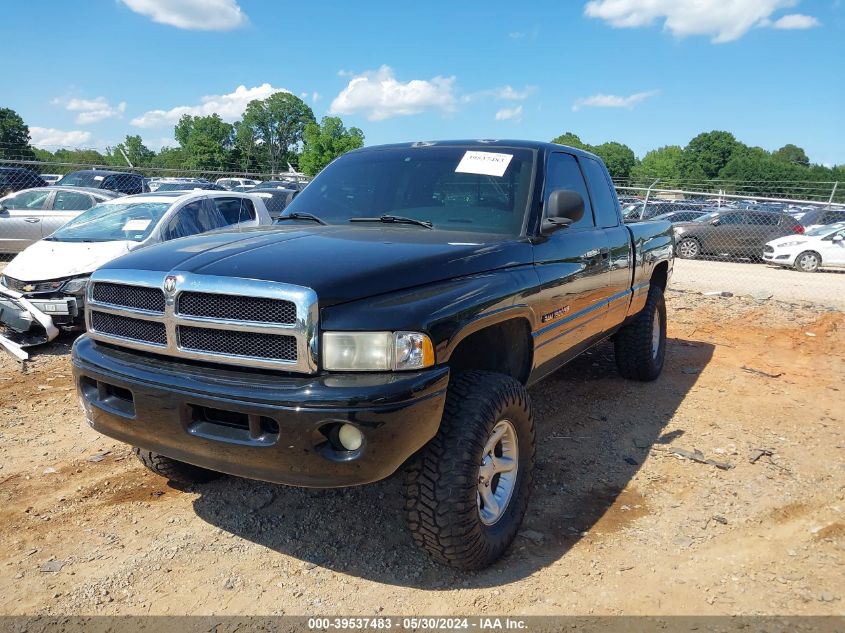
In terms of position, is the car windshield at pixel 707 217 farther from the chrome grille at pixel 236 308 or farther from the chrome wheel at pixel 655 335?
the chrome grille at pixel 236 308

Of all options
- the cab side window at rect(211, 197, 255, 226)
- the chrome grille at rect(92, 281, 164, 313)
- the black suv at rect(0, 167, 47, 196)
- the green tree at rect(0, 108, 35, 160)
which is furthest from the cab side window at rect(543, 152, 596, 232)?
the green tree at rect(0, 108, 35, 160)

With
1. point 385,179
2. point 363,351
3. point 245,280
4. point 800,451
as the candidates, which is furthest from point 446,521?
point 800,451

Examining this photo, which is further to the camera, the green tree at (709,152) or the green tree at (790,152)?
the green tree at (790,152)

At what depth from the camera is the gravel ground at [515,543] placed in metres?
2.65

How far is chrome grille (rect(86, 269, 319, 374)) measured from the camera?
7.70 feet

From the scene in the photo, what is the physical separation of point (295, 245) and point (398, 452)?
42.7 inches

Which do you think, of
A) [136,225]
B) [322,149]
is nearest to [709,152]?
[322,149]

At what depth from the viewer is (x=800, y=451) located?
4.31 m

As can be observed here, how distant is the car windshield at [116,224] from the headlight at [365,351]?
577 cm

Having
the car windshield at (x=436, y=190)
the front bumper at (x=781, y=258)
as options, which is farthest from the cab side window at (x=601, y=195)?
the front bumper at (x=781, y=258)

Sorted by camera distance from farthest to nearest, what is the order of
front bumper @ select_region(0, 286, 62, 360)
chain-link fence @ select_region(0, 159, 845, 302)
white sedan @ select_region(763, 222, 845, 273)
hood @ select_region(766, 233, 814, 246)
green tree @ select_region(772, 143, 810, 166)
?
green tree @ select_region(772, 143, 810, 166)
hood @ select_region(766, 233, 814, 246)
white sedan @ select_region(763, 222, 845, 273)
chain-link fence @ select_region(0, 159, 845, 302)
front bumper @ select_region(0, 286, 62, 360)

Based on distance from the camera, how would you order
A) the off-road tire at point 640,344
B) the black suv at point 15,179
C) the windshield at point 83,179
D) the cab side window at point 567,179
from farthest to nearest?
the windshield at point 83,179 → the black suv at point 15,179 → the off-road tire at point 640,344 → the cab side window at point 567,179

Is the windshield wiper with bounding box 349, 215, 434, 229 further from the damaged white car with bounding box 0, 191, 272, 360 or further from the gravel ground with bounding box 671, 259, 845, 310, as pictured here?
the gravel ground with bounding box 671, 259, 845, 310

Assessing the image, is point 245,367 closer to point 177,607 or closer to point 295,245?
point 295,245
